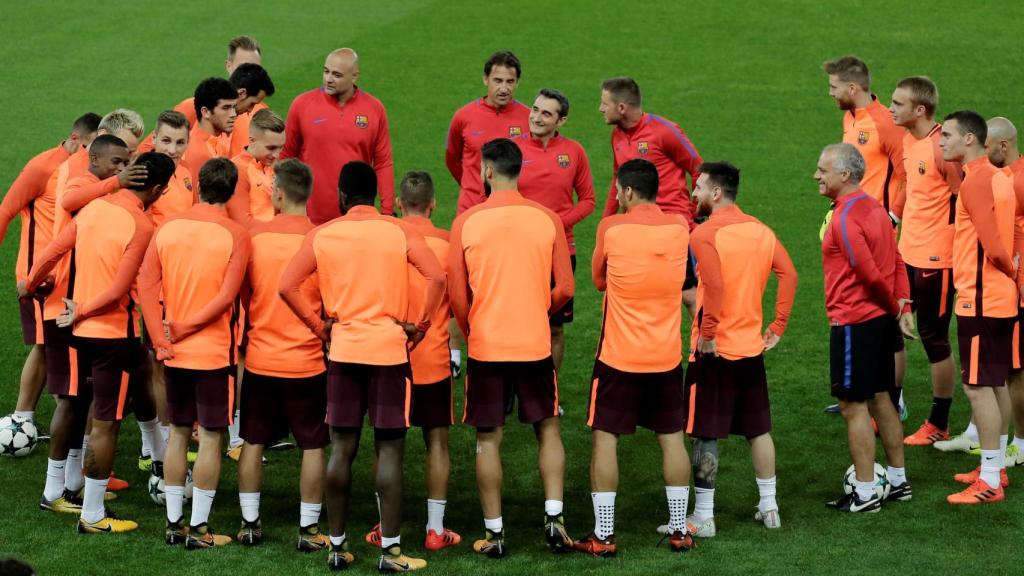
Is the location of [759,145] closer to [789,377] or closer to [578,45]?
[578,45]

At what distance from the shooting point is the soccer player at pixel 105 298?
7.25 meters

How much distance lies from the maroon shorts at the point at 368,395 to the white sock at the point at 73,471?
192 centimetres

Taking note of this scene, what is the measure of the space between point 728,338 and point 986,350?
Answer: 183 centimetres

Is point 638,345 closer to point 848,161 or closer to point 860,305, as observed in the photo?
point 860,305

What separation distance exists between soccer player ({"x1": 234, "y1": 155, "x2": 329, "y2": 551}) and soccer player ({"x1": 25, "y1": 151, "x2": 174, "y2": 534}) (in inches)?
27.8

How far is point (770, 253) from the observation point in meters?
7.43

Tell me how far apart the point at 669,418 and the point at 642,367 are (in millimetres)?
343

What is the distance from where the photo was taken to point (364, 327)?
680 cm

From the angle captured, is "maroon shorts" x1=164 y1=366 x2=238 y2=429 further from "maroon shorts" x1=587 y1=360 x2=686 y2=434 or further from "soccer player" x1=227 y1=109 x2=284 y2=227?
"maroon shorts" x1=587 y1=360 x2=686 y2=434

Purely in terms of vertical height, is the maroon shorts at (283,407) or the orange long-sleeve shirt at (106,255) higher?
the orange long-sleeve shirt at (106,255)

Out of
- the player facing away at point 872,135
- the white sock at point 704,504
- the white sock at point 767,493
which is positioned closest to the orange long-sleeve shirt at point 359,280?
the white sock at point 704,504

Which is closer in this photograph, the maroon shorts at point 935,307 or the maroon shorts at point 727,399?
the maroon shorts at point 727,399

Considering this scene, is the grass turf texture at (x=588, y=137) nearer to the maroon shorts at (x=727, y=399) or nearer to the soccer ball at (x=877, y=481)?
the soccer ball at (x=877, y=481)

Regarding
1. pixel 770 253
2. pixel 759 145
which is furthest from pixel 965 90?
pixel 770 253
